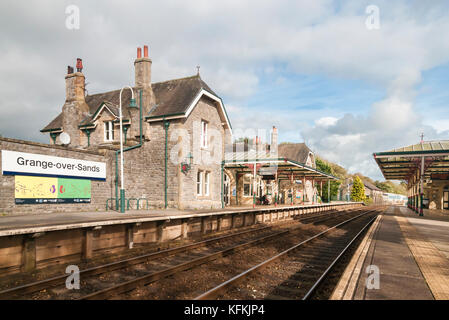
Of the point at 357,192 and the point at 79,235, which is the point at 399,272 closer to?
the point at 79,235

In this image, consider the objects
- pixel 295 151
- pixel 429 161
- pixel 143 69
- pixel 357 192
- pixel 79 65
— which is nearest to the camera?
pixel 143 69

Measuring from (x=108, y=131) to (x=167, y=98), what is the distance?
4458mm

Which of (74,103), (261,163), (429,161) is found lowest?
(261,163)

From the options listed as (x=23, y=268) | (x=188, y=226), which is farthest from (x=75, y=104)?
(x=23, y=268)

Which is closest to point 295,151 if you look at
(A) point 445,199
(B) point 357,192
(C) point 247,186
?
(A) point 445,199

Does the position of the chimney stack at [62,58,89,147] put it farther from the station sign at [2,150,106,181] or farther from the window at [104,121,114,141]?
the station sign at [2,150,106,181]

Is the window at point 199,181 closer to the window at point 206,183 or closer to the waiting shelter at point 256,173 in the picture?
the window at point 206,183

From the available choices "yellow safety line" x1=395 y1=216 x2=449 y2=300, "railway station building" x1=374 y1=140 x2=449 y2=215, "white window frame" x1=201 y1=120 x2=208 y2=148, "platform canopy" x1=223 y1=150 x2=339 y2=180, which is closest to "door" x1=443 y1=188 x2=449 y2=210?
"railway station building" x1=374 y1=140 x2=449 y2=215

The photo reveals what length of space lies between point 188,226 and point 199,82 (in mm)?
10722

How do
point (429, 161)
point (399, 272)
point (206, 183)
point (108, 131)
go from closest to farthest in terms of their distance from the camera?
point (399, 272), point (108, 131), point (206, 183), point (429, 161)

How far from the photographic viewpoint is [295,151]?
4947cm

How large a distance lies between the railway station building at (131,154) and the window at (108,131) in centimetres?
6

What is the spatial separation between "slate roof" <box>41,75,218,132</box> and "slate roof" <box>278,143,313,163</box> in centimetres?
2949
